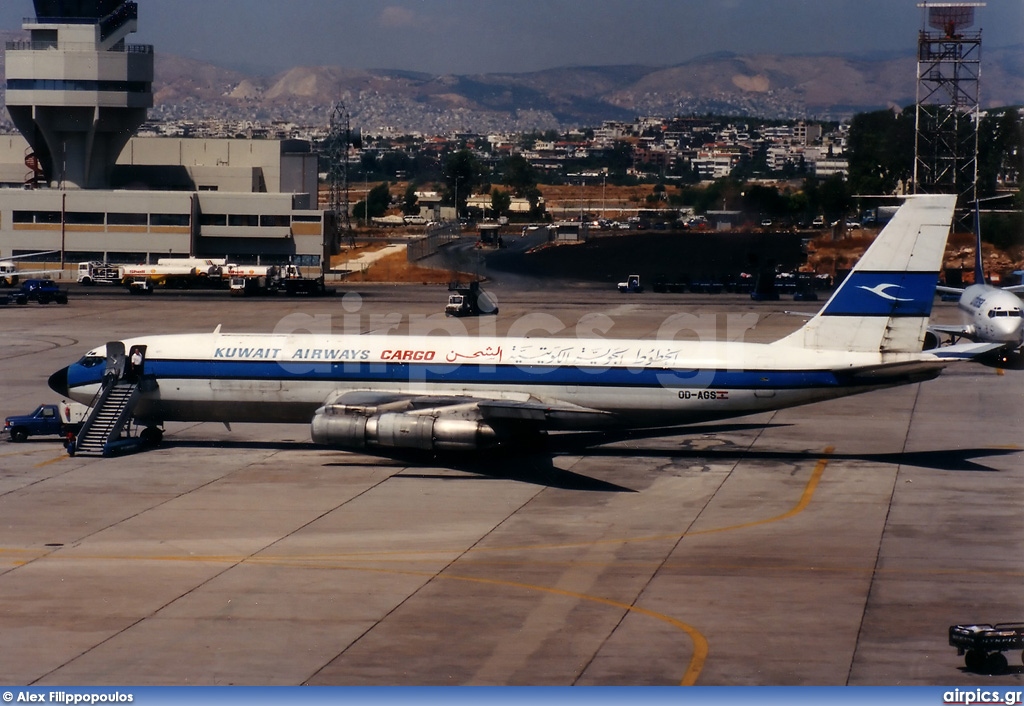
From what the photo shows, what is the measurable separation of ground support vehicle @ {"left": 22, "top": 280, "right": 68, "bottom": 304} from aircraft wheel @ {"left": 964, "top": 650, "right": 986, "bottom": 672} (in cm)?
10022

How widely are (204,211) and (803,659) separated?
12992cm

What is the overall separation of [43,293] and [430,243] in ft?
225

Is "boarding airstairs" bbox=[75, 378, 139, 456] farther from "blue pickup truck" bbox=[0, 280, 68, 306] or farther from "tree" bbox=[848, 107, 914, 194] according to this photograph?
"tree" bbox=[848, 107, 914, 194]

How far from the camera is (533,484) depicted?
42.4 meters

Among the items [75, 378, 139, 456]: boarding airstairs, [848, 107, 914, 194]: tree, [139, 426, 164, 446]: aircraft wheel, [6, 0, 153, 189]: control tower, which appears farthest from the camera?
[848, 107, 914, 194]: tree

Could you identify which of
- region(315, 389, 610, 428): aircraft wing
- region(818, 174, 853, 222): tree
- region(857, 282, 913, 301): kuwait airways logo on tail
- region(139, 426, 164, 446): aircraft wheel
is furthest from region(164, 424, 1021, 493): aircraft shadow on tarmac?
region(818, 174, 853, 222): tree

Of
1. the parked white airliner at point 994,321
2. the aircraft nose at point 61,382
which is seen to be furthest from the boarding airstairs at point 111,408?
the parked white airliner at point 994,321

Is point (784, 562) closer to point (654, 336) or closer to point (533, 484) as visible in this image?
point (533, 484)

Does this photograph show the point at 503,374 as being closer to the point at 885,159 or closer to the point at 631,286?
the point at 631,286

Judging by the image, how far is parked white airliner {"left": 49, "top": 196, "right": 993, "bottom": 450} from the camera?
43438 mm

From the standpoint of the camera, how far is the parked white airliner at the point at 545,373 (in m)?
43.4

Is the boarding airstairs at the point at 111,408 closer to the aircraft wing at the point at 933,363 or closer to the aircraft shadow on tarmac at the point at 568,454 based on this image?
the aircraft shadow on tarmac at the point at 568,454

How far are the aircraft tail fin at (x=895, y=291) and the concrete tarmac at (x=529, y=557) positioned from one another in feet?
16.8

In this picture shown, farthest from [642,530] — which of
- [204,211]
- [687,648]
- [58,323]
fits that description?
[204,211]
